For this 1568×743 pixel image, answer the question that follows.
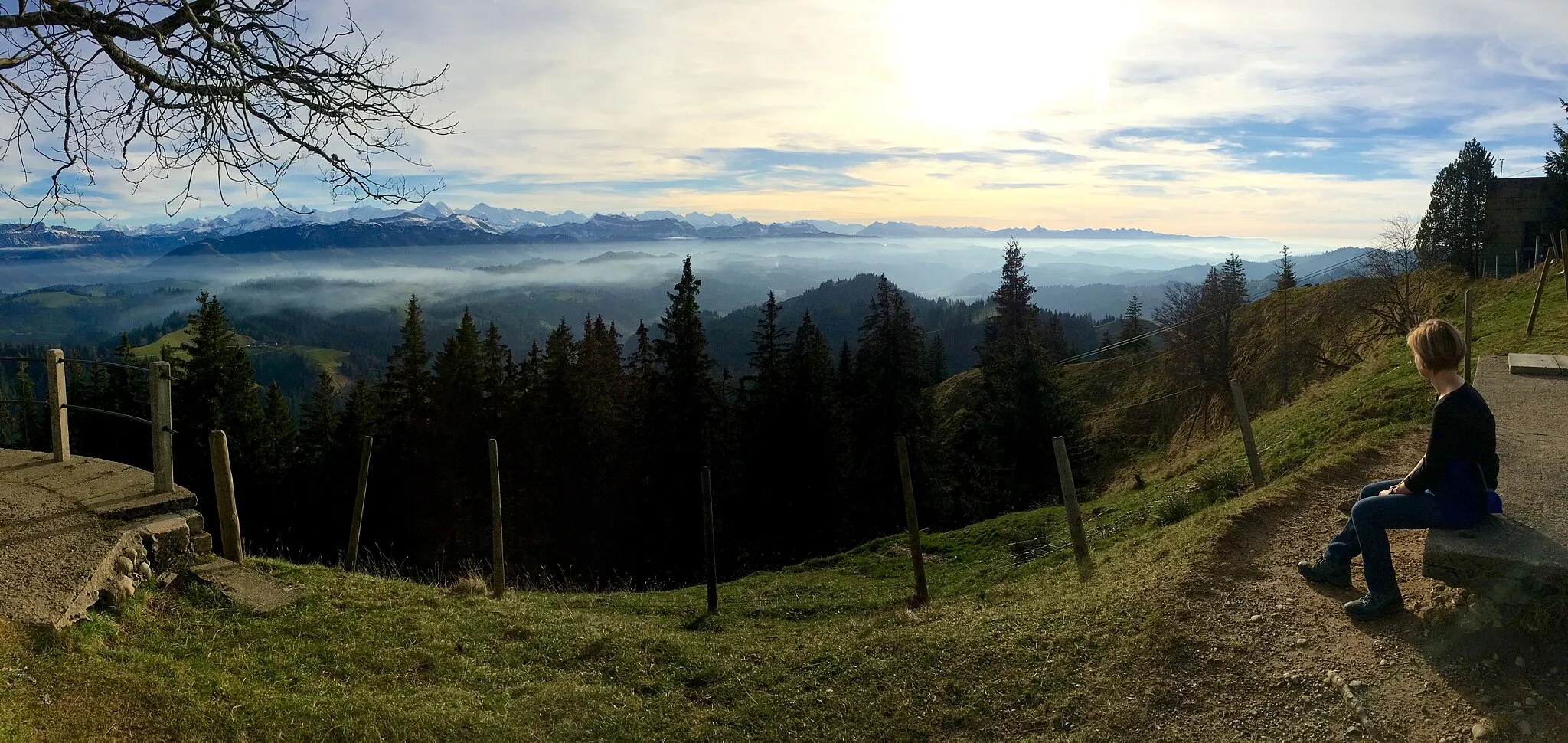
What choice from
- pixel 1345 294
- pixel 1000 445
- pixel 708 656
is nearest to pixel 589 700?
pixel 708 656

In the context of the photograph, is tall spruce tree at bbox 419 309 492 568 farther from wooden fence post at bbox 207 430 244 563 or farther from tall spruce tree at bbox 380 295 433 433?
wooden fence post at bbox 207 430 244 563

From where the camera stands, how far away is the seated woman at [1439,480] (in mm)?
5285

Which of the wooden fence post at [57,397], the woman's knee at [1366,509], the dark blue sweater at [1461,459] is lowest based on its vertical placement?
the woman's knee at [1366,509]

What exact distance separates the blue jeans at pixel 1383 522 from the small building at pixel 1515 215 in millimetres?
48605

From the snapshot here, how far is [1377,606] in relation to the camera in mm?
5793

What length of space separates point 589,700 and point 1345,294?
40346 millimetres

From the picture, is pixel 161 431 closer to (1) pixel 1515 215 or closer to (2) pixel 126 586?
(2) pixel 126 586

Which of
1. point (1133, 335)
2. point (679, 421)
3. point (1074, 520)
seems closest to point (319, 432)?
point (679, 421)

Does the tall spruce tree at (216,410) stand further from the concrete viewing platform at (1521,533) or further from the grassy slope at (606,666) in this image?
the concrete viewing platform at (1521,533)

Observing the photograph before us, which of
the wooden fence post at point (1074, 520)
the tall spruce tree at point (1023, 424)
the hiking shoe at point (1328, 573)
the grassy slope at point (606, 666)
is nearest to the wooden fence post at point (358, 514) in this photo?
the grassy slope at point (606, 666)

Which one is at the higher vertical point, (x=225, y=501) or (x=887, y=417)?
(x=225, y=501)

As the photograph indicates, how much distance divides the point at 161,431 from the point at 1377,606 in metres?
11.7

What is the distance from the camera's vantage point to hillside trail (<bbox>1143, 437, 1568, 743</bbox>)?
4.84m

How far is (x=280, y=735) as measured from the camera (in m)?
5.81
